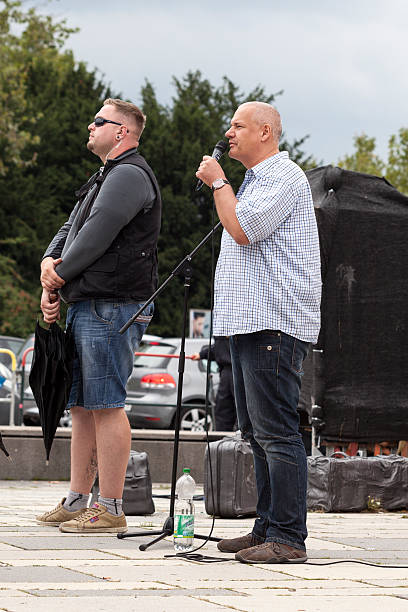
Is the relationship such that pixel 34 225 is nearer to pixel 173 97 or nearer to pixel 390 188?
pixel 173 97

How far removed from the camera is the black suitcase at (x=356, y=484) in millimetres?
8578

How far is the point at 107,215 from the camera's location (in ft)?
19.7

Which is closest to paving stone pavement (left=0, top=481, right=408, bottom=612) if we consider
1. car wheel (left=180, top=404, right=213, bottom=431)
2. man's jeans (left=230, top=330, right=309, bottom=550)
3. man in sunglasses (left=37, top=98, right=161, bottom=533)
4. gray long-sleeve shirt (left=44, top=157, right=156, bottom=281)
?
man's jeans (left=230, top=330, right=309, bottom=550)

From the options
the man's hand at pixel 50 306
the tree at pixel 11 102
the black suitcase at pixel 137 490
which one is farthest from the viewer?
the tree at pixel 11 102

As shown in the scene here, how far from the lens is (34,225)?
36156 millimetres

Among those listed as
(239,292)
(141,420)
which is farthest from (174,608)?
(141,420)

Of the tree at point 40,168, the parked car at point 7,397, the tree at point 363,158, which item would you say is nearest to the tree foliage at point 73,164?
the tree at point 40,168

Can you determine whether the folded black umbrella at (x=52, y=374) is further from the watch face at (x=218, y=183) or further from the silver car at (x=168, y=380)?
the silver car at (x=168, y=380)

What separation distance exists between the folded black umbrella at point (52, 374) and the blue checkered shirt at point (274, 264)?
1.14 m

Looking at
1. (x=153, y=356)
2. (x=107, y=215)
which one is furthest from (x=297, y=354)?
(x=153, y=356)

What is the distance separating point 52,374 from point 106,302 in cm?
48

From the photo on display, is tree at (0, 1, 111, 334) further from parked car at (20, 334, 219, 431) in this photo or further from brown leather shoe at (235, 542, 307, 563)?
brown leather shoe at (235, 542, 307, 563)

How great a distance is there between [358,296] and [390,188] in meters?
1.06

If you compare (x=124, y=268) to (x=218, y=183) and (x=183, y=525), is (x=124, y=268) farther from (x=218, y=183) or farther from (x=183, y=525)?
(x=183, y=525)
